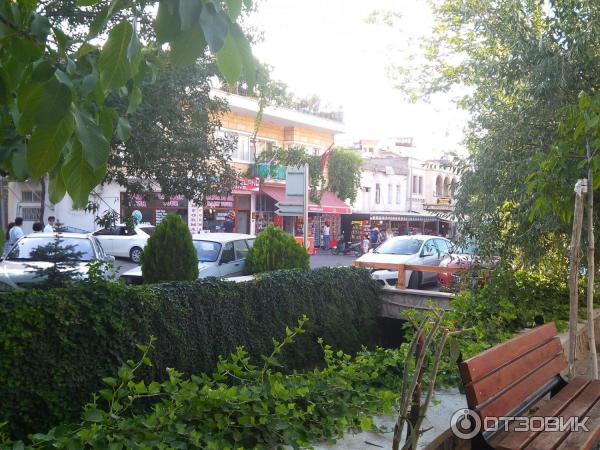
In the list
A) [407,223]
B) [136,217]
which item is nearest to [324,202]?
[407,223]

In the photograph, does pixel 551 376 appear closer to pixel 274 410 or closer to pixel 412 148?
pixel 274 410

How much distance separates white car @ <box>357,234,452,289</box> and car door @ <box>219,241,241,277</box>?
3665 millimetres

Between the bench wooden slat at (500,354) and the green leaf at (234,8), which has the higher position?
the green leaf at (234,8)

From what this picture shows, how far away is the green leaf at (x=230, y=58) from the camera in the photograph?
5.45 feet

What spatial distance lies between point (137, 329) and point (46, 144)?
4.39 meters

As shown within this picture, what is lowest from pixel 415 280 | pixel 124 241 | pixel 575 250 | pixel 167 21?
pixel 415 280

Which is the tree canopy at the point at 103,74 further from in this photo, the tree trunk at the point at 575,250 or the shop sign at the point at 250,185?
the shop sign at the point at 250,185

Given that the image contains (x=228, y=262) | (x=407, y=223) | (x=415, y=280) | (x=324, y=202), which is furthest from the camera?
(x=407, y=223)

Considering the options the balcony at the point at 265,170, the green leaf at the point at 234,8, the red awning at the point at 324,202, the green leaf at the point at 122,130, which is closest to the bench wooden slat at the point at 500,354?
the green leaf at the point at 122,130

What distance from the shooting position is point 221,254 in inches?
501

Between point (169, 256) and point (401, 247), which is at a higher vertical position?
point (169, 256)

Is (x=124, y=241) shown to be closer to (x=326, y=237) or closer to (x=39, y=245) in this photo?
(x=326, y=237)

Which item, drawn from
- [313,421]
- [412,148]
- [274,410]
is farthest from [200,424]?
[412,148]

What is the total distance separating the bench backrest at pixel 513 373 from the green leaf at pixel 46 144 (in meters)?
2.39
